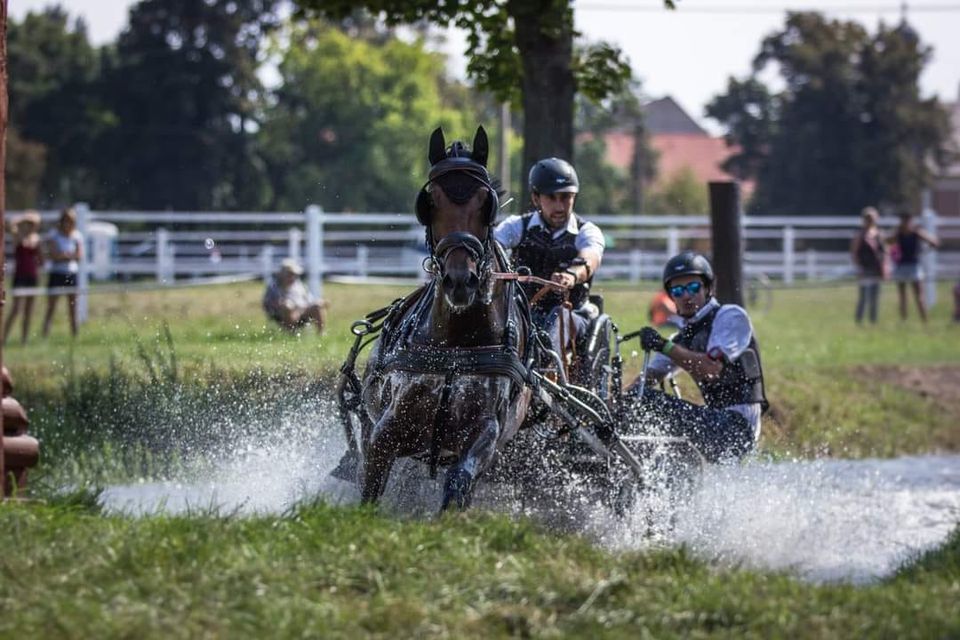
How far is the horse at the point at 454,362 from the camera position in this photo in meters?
7.19

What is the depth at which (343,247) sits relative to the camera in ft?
73.9

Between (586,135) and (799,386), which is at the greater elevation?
(586,135)

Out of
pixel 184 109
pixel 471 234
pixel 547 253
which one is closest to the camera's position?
pixel 471 234

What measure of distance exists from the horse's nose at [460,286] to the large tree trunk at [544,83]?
642 cm

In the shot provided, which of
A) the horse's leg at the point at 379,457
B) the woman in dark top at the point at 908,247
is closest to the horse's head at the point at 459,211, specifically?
the horse's leg at the point at 379,457

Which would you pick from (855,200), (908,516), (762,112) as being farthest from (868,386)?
(762,112)

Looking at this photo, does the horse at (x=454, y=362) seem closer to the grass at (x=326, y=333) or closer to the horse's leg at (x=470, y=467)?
the horse's leg at (x=470, y=467)

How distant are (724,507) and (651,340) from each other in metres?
1.18

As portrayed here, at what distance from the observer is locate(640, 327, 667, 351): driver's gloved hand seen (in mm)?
9281

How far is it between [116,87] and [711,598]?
51.4 metres

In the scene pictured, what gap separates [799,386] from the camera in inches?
639

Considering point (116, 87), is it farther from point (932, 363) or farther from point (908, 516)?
point (908, 516)

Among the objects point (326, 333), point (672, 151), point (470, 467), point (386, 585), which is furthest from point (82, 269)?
point (672, 151)

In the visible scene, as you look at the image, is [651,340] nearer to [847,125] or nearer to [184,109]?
[847,125]
